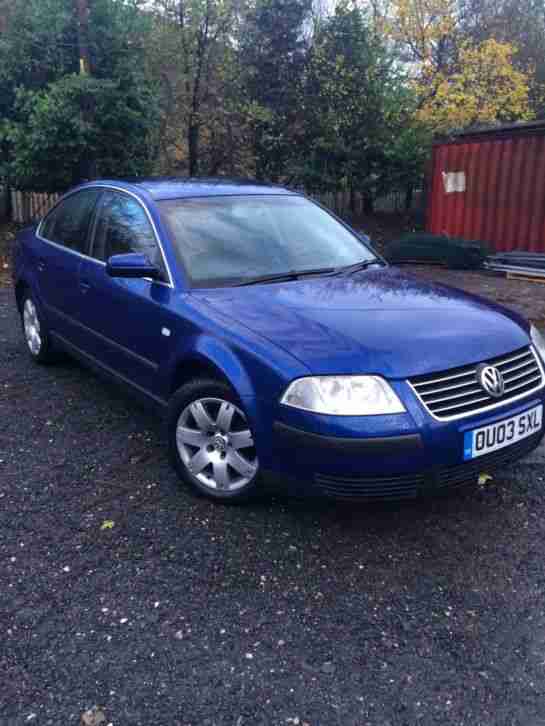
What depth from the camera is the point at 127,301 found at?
4000 millimetres

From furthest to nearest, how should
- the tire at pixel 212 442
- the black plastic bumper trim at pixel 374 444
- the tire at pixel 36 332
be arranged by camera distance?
the tire at pixel 36 332 < the tire at pixel 212 442 < the black plastic bumper trim at pixel 374 444

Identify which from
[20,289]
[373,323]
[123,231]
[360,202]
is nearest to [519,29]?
[360,202]

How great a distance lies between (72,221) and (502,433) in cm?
358

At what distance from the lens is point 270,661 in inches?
93.6

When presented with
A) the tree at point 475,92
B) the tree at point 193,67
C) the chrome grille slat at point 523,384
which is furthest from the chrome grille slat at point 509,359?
the tree at point 475,92

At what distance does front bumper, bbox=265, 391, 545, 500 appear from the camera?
108 inches

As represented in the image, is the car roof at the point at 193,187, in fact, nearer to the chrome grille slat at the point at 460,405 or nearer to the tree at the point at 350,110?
the chrome grille slat at the point at 460,405

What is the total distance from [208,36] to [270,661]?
17651 mm

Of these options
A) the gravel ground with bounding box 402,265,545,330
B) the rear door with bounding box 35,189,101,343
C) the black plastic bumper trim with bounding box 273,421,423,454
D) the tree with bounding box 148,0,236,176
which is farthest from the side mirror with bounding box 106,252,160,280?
the tree with bounding box 148,0,236,176

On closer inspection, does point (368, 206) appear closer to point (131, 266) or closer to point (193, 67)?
point (193, 67)

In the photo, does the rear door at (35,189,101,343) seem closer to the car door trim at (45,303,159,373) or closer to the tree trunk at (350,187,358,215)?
the car door trim at (45,303,159,373)

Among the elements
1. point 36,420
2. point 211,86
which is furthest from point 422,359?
point 211,86

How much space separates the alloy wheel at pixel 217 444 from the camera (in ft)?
10.5

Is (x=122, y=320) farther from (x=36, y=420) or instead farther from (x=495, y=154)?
(x=495, y=154)
